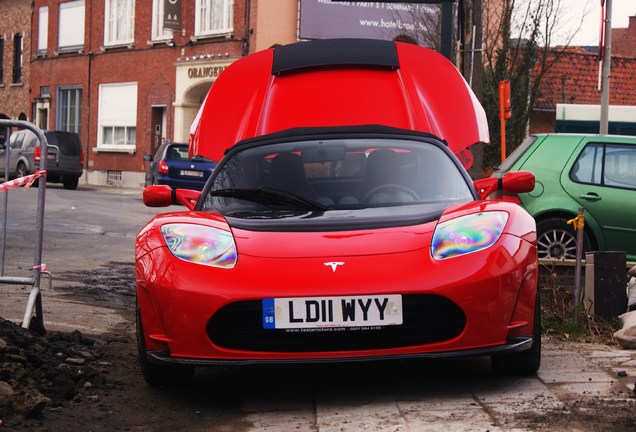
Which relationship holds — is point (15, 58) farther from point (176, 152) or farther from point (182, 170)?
point (182, 170)

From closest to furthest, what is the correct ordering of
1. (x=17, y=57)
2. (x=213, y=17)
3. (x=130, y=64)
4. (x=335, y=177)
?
1. (x=335, y=177)
2. (x=213, y=17)
3. (x=130, y=64)
4. (x=17, y=57)

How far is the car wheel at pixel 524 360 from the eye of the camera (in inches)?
218

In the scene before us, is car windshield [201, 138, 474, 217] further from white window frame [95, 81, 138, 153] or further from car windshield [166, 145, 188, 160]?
white window frame [95, 81, 138, 153]

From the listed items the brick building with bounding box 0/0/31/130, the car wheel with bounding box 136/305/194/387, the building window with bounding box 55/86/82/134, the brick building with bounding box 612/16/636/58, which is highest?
the brick building with bounding box 612/16/636/58

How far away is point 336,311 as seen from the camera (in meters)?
5.00

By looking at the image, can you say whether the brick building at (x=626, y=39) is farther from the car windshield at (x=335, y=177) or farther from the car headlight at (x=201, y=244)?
the car headlight at (x=201, y=244)

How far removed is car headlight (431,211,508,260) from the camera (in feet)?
17.0

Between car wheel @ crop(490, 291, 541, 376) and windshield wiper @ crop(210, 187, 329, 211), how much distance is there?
3.85ft

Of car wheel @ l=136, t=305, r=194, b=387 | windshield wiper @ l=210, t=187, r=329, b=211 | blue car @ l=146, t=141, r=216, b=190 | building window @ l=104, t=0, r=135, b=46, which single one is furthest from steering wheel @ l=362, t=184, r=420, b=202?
building window @ l=104, t=0, r=135, b=46

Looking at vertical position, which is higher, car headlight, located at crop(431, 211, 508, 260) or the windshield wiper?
the windshield wiper

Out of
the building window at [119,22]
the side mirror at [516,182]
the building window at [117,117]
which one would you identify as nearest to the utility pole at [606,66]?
the side mirror at [516,182]

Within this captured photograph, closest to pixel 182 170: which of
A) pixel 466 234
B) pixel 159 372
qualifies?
pixel 159 372

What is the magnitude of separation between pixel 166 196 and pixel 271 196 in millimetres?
763

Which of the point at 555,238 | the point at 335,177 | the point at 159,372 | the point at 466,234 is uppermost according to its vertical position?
the point at 335,177
